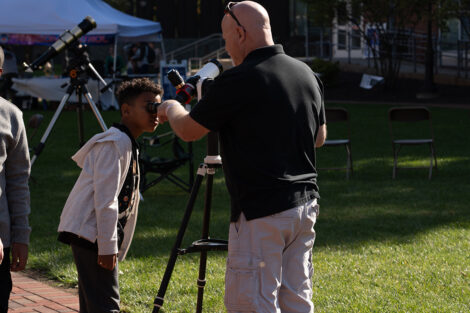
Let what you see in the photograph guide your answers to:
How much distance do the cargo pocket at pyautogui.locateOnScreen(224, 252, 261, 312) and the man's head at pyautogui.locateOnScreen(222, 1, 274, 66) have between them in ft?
2.92

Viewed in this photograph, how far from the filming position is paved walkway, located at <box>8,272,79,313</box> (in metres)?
6.07

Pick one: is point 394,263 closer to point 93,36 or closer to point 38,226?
point 38,226

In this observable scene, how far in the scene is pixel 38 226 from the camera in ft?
30.7

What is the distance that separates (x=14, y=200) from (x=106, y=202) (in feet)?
1.47

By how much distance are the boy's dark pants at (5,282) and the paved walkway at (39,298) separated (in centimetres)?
207

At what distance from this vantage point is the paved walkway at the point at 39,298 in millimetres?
6070

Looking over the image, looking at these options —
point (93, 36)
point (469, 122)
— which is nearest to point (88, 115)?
point (93, 36)

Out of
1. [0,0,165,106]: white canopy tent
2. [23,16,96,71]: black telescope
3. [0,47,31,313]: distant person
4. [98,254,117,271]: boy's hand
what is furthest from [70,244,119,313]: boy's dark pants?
[0,0,165,106]: white canopy tent

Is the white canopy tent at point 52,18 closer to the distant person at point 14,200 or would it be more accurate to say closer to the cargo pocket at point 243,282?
the distant person at point 14,200

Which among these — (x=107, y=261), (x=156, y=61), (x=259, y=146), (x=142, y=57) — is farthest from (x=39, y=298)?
(x=156, y=61)

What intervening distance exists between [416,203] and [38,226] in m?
4.54

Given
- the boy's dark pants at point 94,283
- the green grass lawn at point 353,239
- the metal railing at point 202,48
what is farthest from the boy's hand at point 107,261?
the metal railing at point 202,48

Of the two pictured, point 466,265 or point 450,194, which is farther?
point 450,194

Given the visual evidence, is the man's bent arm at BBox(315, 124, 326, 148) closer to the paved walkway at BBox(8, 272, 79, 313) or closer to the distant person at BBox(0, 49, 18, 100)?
the paved walkway at BBox(8, 272, 79, 313)
